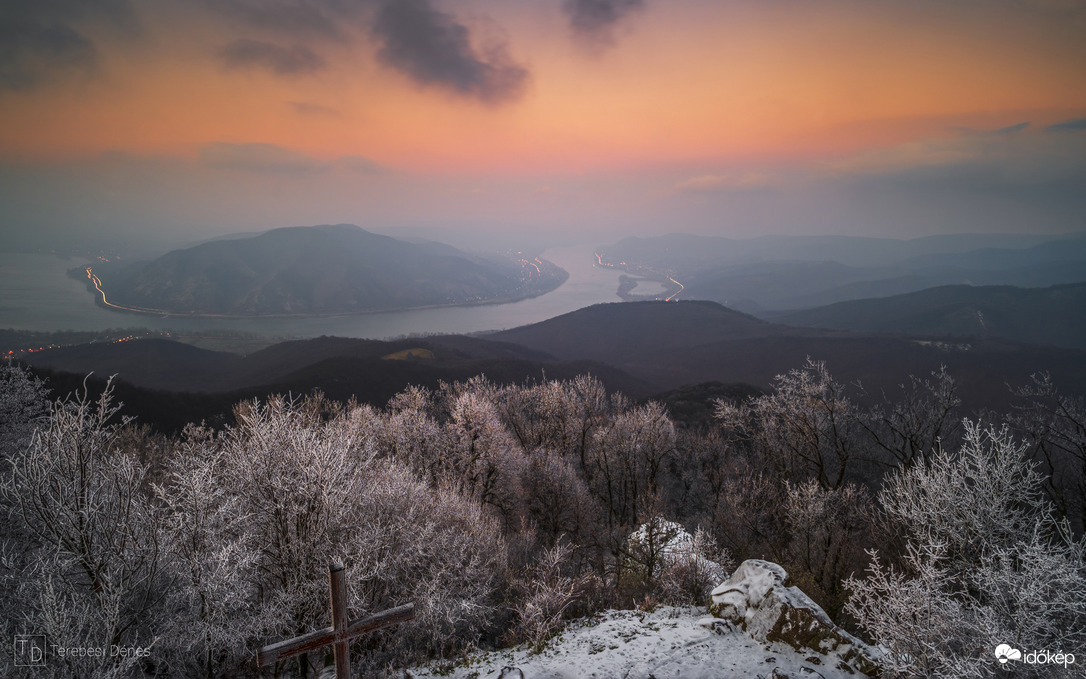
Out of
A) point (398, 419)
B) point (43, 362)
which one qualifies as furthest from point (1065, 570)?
point (43, 362)

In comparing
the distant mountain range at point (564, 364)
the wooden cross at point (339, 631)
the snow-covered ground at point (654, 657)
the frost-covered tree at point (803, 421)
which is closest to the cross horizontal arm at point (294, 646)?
the wooden cross at point (339, 631)

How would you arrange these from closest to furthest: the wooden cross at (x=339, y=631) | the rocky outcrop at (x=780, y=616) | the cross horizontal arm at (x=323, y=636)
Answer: the cross horizontal arm at (x=323, y=636)
the wooden cross at (x=339, y=631)
the rocky outcrop at (x=780, y=616)

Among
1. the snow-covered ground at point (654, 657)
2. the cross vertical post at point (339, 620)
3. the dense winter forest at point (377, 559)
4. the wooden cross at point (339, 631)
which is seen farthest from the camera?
the snow-covered ground at point (654, 657)

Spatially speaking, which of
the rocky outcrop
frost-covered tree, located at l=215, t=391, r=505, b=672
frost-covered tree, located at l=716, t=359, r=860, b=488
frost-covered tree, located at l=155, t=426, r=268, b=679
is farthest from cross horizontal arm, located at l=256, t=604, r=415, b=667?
frost-covered tree, located at l=716, t=359, r=860, b=488

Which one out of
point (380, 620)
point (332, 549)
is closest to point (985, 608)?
point (380, 620)

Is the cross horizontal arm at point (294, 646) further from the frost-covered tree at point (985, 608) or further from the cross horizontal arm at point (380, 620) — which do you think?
the frost-covered tree at point (985, 608)

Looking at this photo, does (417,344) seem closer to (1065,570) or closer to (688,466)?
(688,466)
